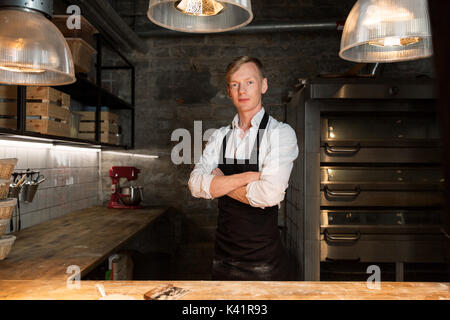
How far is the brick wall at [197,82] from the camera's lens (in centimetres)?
394

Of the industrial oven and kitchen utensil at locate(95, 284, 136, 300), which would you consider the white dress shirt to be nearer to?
kitchen utensil at locate(95, 284, 136, 300)

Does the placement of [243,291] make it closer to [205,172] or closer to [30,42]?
[205,172]

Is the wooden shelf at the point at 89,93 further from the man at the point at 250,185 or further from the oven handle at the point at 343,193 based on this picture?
the oven handle at the point at 343,193

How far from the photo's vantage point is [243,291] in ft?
3.76

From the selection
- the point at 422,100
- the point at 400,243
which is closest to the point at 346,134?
the point at 422,100

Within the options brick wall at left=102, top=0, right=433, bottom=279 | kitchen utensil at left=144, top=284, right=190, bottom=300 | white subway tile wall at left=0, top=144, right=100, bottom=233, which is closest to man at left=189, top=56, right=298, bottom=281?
kitchen utensil at left=144, top=284, right=190, bottom=300

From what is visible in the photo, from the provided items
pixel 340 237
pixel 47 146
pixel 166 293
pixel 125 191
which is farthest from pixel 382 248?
pixel 47 146

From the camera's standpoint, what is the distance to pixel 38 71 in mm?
1377

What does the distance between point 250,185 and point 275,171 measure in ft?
0.52

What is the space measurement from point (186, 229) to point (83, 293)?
2.90 m

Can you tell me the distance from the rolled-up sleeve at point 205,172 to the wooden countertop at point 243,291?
705 mm

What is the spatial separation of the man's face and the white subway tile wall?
1.69m

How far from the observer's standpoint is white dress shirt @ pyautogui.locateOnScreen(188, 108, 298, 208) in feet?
5.83

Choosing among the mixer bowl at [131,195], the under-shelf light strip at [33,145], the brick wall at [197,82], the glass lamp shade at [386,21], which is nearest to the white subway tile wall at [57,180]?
the under-shelf light strip at [33,145]
